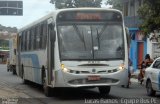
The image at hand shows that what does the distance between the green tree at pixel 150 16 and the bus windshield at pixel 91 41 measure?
802cm

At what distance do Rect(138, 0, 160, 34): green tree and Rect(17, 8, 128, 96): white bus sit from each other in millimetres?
7840

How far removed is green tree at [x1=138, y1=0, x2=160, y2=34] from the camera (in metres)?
25.8

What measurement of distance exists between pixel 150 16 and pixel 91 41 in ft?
30.7

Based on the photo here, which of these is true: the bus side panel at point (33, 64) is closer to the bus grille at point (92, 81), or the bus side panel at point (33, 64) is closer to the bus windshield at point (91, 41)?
the bus windshield at point (91, 41)

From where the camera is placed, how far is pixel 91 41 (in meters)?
17.8

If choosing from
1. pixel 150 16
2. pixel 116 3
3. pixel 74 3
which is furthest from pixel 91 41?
pixel 74 3

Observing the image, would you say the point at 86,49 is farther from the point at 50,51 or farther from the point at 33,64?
the point at 33,64

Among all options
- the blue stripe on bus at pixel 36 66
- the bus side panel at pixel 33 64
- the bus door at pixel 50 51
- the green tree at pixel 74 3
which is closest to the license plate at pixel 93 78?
the bus door at pixel 50 51

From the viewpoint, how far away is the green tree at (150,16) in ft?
84.7

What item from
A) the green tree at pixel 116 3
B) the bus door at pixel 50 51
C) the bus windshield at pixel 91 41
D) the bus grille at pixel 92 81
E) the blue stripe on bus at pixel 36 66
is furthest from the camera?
the green tree at pixel 116 3

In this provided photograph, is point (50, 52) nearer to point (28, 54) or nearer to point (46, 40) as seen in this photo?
point (46, 40)

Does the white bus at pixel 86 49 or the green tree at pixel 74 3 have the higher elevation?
the green tree at pixel 74 3

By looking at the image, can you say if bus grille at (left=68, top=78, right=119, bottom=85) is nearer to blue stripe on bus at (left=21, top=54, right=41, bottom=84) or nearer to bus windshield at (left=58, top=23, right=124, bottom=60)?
bus windshield at (left=58, top=23, right=124, bottom=60)

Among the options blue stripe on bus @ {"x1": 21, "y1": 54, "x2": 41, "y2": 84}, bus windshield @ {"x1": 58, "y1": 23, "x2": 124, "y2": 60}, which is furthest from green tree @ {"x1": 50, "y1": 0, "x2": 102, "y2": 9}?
bus windshield @ {"x1": 58, "y1": 23, "x2": 124, "y2": 60}
